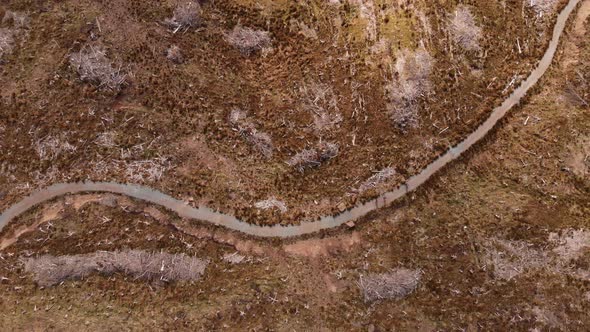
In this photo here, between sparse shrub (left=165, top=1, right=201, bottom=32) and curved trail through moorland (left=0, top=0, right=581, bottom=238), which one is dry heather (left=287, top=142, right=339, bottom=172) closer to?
curved trail through moorland (left=0, top=0, right=581, bottom=238)

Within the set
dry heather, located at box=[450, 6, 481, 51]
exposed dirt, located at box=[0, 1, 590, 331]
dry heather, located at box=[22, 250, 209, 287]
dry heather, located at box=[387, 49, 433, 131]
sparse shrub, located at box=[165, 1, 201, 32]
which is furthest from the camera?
dry heather, located at box=[450, 6, 481, 51]

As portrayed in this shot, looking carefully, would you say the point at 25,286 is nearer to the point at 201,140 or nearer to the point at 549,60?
the point at 201,140

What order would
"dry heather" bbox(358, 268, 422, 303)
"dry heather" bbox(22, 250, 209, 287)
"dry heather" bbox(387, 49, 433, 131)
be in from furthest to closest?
"dry heather" bbox(387, 49, 433, 131) → "dry heather" bbox(22, 250, 209, 287) → "dry heather" bbox(358, 268, 422, 303)

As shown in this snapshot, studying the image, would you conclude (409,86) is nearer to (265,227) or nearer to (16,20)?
(265,227)

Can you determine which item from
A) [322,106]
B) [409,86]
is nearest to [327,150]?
[322,106]

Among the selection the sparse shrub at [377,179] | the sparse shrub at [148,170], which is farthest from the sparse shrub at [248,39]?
the sparse shrub at [377,179]

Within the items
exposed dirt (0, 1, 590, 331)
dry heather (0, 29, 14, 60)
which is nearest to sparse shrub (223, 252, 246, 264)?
exposed dirt (0, 1, 590, 331)
